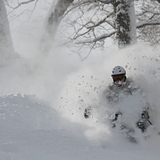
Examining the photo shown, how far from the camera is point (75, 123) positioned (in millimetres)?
Result: 6715

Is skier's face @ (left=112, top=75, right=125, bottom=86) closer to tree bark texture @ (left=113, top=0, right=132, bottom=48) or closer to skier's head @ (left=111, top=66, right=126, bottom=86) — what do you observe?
skier's head @ (left=111, top=66, right=126, bottom=86)

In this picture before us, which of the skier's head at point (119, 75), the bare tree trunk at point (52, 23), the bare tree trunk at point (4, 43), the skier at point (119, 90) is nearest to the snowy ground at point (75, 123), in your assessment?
the skier at point (119, 90)

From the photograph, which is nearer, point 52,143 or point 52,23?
point 52,143

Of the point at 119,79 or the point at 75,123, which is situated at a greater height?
the point at 119,79

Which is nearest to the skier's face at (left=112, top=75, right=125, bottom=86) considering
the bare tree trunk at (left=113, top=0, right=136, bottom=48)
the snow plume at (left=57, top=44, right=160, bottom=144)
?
the snow plume at (left=57, top=44, right=160, bottom=144)

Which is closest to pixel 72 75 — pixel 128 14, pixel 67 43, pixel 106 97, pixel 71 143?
pixel 106 97

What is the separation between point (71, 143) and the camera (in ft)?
15.7

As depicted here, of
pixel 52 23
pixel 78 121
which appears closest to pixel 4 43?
pixel 52 23

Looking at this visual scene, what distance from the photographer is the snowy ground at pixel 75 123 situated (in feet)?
14.1

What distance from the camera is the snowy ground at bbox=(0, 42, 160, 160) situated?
4.31 metres

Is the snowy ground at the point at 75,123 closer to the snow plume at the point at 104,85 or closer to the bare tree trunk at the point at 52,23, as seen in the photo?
the snow plume at the point at 104,85

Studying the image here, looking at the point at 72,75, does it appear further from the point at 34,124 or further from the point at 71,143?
the point at 71,143

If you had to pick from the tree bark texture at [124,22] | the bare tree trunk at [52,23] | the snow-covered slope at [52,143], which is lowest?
the snow-covered slope at [52,143]

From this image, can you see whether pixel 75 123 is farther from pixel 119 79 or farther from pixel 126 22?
pixel 126 22
